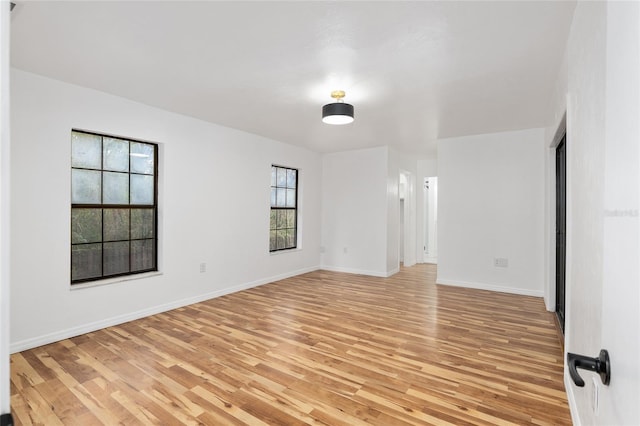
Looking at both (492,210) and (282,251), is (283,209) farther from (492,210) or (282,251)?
(492,210)

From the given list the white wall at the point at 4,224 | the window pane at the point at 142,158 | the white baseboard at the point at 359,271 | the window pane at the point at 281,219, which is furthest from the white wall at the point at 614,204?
the window pane at the point at 281,219

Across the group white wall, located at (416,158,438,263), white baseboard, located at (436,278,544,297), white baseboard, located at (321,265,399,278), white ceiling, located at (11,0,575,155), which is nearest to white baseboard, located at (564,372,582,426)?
white ceiling, located at (11,0,575,155)

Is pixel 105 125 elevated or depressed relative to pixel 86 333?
elevated

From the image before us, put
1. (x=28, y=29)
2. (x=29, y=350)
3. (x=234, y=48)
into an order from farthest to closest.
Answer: (x=29, y=350)
(x=234, y=48)
(x=28, y=29)

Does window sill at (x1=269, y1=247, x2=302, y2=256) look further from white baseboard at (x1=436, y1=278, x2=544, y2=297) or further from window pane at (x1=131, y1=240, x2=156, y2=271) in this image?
white baseboard at (x1=436, y1=278, x2=544, y2=297)

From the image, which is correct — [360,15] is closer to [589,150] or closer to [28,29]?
[589,150]

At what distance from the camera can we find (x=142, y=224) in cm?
413

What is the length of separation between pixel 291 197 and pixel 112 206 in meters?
3.37

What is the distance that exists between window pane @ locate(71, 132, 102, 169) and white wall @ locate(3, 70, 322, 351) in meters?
0.18

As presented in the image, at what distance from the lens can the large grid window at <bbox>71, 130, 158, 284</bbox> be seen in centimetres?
353

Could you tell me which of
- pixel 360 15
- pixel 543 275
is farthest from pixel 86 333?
pixel 543 275

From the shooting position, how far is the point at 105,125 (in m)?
3.60

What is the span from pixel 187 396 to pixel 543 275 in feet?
16.3

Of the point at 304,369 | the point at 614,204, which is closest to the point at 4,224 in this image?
the point at 614,204
